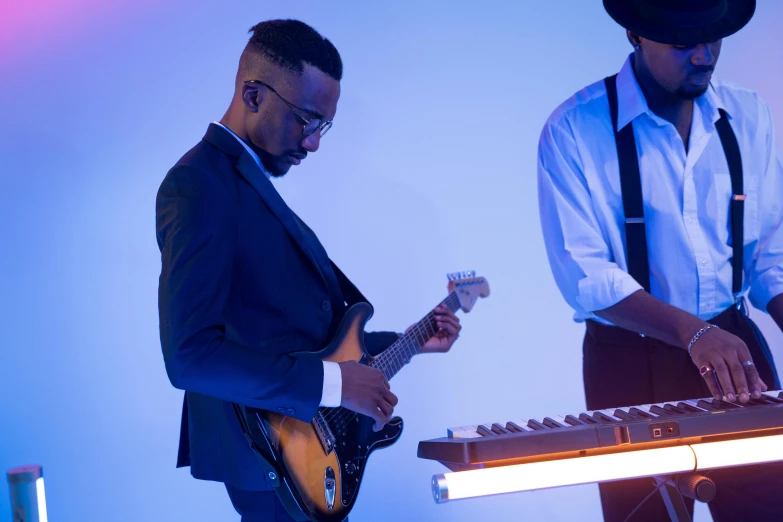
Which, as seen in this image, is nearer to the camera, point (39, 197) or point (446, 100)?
point (39, 197)

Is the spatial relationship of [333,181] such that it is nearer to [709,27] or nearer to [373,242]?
[373,242]

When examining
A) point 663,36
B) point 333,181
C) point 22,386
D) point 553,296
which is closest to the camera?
point 663,36

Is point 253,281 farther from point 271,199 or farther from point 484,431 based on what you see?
point 484,431

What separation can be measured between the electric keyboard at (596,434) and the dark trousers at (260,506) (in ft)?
1.82

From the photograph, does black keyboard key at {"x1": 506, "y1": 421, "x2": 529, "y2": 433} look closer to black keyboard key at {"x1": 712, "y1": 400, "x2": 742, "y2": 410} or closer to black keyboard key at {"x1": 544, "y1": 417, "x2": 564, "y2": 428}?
black keyboard key at {"x1": 544, "y1": 417, "x2": 564, "y2": 428}

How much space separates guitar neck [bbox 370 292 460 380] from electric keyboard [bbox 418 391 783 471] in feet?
2.72

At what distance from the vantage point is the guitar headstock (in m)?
3.38

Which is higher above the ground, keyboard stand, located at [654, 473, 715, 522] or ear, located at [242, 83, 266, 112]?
ear, located at [242, 83, 266, 112]

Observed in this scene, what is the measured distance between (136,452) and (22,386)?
0.54 m

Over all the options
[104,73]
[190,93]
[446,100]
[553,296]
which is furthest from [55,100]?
[553,296]

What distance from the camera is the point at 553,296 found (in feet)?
13.0

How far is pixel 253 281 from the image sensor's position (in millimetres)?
2078

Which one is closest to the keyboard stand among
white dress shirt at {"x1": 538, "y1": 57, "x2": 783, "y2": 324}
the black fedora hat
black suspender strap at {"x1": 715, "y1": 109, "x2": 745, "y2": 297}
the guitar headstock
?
white dress shirt at {"x1": 538, "y1": 57, "x2": 783, "y2": 324}

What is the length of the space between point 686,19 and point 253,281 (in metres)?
1.49
